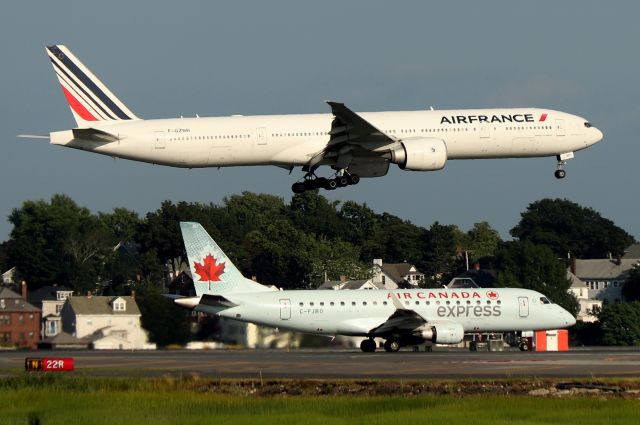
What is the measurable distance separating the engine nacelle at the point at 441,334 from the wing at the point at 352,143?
8436 millimetres

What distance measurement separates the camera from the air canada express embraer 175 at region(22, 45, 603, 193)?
2361 inches

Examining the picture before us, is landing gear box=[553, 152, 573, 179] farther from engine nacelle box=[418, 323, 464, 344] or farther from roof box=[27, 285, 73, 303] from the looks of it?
roof box=[27, 285, 73, 303]

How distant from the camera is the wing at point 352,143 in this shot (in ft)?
198

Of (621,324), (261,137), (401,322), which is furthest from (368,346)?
(621,324)

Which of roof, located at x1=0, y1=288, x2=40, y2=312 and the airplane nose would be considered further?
roof, located at x1=0, y1=288, x2=40, y2=312

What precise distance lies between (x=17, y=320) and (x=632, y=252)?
9259 centimetres

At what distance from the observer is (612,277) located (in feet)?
523

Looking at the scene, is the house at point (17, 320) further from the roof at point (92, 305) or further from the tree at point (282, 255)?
the tree at point (282, 255)

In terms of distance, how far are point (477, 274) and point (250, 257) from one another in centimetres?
2442

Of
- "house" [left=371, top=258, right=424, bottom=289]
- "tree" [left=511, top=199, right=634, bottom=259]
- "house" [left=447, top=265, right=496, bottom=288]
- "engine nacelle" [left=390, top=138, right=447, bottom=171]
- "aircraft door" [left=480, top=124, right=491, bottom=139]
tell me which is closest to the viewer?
"engine nacelle" [left=390, top=138, right=447, bottom=171]

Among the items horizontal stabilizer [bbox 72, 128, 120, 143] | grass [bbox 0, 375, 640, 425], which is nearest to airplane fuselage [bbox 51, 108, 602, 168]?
horizontal stabilizer [bbox 72, 128, 120, 143]

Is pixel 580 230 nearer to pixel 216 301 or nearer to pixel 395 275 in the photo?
pixel 395 275

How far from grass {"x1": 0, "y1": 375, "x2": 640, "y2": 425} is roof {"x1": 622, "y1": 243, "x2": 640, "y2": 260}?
467 feet

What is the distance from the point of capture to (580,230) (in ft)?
577
